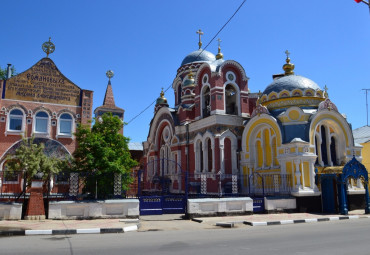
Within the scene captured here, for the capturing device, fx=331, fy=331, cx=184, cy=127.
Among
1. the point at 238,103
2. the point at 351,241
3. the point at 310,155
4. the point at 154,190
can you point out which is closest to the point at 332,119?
the point at 310,155

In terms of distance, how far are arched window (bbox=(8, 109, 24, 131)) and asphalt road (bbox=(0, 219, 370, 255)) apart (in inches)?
488

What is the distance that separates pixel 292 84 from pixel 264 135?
11.2 ft

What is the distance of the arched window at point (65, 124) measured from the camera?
20.9 metres

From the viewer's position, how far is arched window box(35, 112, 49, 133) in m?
20.4

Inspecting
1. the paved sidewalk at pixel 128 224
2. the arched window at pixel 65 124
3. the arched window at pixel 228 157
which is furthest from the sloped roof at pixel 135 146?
the paved sidewalk at pixel 128 224

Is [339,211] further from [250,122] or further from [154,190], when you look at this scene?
[154,190]

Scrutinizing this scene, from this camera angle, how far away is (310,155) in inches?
658

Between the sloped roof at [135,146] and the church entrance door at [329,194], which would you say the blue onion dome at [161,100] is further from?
the church entrance door at [329,194]

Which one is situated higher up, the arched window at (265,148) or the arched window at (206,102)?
the arched window at (206,102)

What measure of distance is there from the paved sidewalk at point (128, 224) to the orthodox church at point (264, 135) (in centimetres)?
281

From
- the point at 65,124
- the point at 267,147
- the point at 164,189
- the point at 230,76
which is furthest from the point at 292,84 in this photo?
the point at 65,124

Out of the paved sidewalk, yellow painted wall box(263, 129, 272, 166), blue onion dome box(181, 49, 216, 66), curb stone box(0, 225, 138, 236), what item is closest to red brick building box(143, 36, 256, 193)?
yellow painted wall box(263, 129, 272, 166)

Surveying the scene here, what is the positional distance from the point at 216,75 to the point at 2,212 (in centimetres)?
1426

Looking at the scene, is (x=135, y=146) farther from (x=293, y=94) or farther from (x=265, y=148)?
(x=293, y=94)
